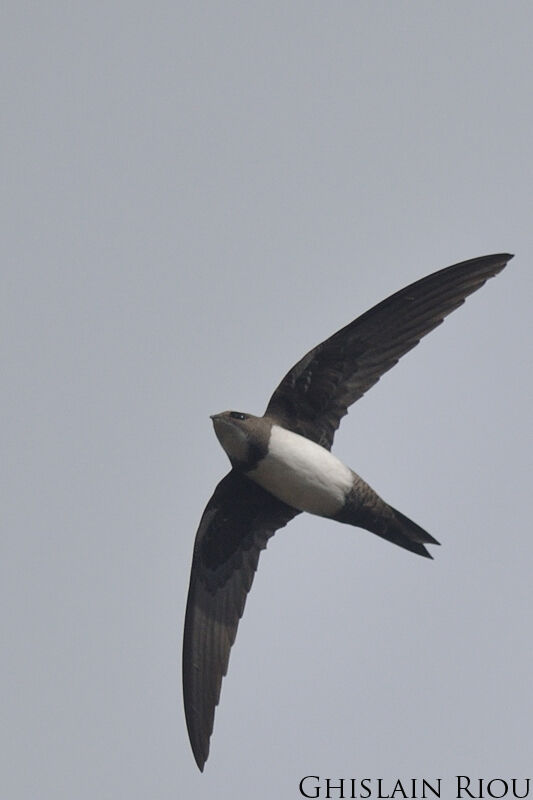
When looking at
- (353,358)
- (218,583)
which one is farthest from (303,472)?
(218,583)

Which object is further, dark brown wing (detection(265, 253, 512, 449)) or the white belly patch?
dark brown wing (detection(265, 253, 512, 449))

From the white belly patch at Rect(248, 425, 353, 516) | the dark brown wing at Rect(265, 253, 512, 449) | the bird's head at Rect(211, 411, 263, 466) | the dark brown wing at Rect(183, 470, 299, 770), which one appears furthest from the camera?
the dark brown wing at Rect(183, 470, 299, 770)

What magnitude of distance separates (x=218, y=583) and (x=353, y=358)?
2.02 m

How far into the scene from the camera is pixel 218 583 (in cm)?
1177

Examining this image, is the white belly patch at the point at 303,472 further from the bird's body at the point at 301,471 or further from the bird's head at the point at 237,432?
the bird's head at the point at 237,432

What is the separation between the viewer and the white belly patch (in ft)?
35.3

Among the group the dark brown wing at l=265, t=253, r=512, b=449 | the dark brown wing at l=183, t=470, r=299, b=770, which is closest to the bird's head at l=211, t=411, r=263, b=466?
the dark brown wing at l=265, t=253, r=512, b=449

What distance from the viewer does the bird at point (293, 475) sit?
1080 centimetres

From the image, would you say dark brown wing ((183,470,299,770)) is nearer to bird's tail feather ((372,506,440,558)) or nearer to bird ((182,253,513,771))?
bird ((182,253,513,771))

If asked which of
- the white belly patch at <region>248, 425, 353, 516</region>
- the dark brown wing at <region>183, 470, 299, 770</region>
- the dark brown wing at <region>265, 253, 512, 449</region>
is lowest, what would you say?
the dark brown wing at <region>183, 470, 299, 770</region>

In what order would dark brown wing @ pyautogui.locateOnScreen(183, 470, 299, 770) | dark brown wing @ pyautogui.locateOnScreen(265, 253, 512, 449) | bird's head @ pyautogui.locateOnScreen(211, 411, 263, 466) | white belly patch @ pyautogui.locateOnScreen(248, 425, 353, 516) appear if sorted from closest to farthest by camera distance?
1. bird's head @ pyautogui.locateOnScreen(211, 411, 263, 466)
2. white belly patch @ pyautogui.locateOnScreen(248, 425, 353, 516)
3. dark brown wing @ pyautogui.locateOnScreen(265, 253, 512, 449)
4. dark brown wing @ pyautogui.locateOnScreen(183, 470, 299, 770)

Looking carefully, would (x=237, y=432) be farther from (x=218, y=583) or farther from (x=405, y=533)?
(x=218, y=583)

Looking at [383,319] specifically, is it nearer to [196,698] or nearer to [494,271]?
[494,271]

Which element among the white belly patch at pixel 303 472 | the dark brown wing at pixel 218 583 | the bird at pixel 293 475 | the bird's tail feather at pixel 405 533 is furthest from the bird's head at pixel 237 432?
the bird's tail feather at pixel 405 533
